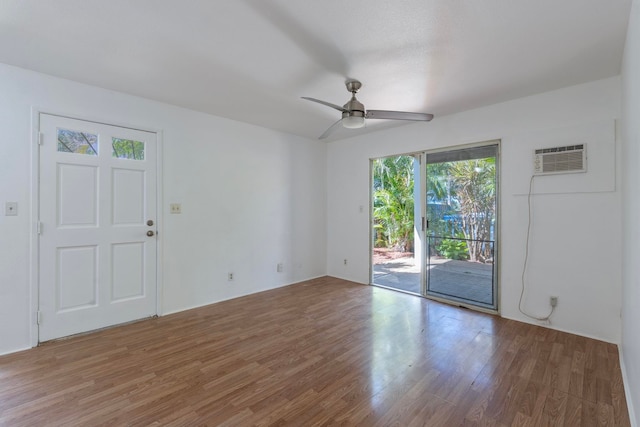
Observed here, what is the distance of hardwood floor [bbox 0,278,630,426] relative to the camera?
1.75 meters

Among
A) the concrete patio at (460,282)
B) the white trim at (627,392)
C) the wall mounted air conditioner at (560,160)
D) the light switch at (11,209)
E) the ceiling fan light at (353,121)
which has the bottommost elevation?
the white trim at (627,392)

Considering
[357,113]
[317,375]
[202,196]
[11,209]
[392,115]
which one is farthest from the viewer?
[202,196]

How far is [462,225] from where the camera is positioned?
3.75m

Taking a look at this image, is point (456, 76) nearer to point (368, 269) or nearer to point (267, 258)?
point (368, 269)

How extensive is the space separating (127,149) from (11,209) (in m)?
1.08

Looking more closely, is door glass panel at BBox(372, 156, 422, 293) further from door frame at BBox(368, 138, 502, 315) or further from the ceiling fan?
the ceiling fan

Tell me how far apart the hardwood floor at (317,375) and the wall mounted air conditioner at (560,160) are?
5.32 feet

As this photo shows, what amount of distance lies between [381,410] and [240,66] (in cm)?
277

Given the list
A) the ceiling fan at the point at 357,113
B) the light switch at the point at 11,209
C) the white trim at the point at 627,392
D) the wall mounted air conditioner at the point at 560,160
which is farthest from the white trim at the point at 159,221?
the wall mounted air conditioner at the point at 560,160

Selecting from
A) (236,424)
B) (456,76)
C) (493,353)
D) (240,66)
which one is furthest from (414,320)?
(240,66)

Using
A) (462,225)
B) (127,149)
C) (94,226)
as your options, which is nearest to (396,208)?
(462,225)

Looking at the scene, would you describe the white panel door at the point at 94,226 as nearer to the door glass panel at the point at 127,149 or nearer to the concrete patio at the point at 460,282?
the door glass panel at the point at 127,149

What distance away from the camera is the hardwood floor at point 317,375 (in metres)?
1.75

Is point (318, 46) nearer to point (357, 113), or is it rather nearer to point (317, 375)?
point (357, 113)
